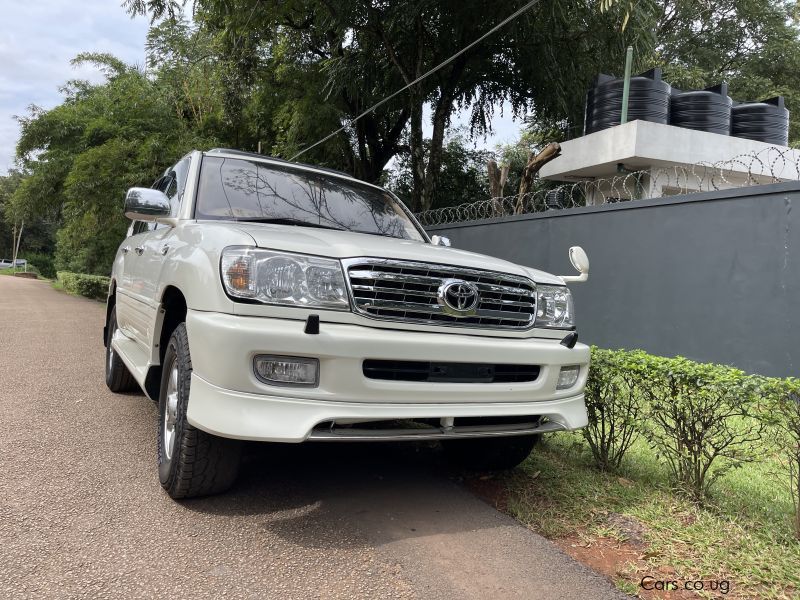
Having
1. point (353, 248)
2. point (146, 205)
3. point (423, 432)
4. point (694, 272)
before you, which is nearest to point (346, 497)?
point (423, 432)

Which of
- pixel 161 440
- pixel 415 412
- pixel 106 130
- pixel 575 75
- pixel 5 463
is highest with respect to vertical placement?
pixel 575 75

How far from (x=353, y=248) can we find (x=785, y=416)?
217 centimetres

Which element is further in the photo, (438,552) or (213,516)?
(213,516)

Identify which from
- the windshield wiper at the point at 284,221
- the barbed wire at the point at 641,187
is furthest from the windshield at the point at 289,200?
the barbed wire at the point at 641,187

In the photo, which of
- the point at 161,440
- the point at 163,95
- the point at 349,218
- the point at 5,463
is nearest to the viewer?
the point at 161,440

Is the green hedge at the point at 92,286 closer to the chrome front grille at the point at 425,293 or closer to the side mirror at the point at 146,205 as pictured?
the side mirror at the point at 146,205

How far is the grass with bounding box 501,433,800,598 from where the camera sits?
254cm

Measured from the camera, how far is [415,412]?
2648 millimetres

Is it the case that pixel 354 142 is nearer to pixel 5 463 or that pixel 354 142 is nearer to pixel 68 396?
pixel 68 396

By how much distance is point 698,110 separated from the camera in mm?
10242

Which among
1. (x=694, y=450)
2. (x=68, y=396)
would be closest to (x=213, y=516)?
(x=694, y=450)

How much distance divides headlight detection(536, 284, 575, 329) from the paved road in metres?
1.06

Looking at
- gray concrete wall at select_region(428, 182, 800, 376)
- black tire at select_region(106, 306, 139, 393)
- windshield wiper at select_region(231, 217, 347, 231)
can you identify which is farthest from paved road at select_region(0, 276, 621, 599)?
gray concrete wall at select_region(428, 182, 800, 376)

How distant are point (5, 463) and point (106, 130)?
15075 mm
